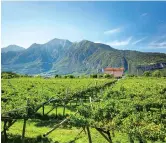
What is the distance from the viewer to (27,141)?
47.7 ft

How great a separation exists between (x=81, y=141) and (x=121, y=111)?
4582 mm

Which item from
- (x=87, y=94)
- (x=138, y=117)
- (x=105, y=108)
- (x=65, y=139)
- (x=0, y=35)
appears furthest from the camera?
(x=87, y=94)

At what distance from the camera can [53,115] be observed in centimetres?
2212

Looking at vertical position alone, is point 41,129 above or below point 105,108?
below

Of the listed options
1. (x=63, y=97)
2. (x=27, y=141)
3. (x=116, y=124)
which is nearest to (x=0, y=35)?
(x=116, y=124)

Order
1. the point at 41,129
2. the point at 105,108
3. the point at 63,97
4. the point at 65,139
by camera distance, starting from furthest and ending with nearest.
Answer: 1. the point at 63,97
2. the point at 41,129
3. the point at 65,139
4. the point at 105,108

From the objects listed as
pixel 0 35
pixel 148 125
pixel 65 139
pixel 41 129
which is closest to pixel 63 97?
pixel 41 129

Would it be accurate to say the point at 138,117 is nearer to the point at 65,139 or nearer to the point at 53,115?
the point at 65,139

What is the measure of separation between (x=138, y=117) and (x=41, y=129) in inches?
346

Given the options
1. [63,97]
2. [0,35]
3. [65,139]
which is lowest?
[65,139]

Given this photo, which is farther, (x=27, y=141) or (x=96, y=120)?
(x=27, y=141)

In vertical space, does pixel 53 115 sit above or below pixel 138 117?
below

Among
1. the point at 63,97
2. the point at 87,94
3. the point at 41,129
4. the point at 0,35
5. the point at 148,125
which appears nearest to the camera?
the point at 0,35

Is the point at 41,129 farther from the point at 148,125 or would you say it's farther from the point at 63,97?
the point at 148,125
